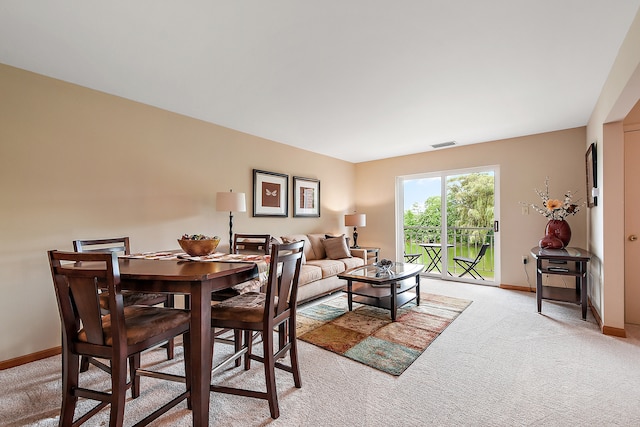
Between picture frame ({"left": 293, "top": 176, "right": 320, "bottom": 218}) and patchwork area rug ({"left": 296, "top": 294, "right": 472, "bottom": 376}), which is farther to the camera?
picture frame ({"left": 293, "top": 176, "right": 320, "bottom": 218})

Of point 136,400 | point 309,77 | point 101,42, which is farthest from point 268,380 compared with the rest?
point 101,42

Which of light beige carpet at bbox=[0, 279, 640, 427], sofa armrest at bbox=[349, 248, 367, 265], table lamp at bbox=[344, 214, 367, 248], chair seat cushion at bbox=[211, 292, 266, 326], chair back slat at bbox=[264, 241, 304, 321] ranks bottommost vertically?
light beige carpet at bbox=[0, 279, 640, 427]

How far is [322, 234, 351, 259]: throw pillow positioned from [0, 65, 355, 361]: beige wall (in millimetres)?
1680

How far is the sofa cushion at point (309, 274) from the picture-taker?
3.76 m

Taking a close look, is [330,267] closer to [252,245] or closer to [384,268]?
[384,268]

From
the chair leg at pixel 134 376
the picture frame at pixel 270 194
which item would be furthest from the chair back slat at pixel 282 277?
the picture frame at pixel 270 194

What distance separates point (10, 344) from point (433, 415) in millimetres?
3194

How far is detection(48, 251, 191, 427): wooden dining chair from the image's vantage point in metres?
1.35

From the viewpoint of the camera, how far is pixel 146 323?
1547 millimetres

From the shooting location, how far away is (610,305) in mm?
2787

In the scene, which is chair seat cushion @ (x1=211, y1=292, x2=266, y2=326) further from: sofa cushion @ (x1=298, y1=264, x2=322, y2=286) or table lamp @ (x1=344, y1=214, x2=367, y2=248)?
table lamp @ (x1=344, y1=214, x2=367, y2=248)

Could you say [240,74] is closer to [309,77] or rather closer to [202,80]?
[202,80]

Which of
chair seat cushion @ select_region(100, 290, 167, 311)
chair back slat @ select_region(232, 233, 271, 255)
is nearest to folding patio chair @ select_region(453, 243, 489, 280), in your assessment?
chair back slat @ select_region(232, 233, 271, 255)

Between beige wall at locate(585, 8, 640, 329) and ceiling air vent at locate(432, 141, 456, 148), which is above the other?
ceiling air vent at locate(432, 141, 456, 148)
